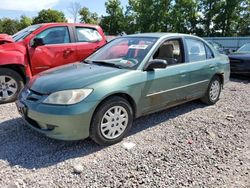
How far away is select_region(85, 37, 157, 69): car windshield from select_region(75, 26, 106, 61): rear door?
1672 mm

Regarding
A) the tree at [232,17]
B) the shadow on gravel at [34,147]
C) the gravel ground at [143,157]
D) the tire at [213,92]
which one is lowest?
the gravel ground at [143,157]

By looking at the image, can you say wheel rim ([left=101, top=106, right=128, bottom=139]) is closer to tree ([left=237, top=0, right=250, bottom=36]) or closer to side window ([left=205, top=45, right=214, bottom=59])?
side window ([left=205, top=45, right=214, bottom=59])

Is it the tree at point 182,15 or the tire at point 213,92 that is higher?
the tree at point 182,15

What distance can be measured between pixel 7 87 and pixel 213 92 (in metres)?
4.23

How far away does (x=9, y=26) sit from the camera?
60.6 metres

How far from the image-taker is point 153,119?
15.4ft

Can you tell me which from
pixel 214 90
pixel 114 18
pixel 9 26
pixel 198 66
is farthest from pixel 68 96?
pixel 9 26

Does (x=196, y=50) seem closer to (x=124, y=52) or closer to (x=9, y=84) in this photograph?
(x=124, y=52)

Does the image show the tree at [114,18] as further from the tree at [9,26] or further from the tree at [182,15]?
the tree at [9,26]

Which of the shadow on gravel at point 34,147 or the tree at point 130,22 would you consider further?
the tree at point 130,22

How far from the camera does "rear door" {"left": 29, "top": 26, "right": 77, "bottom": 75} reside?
19.2 feet

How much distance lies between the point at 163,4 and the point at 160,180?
4101 cm

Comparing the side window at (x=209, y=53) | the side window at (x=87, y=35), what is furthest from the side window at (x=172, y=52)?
the side window at (x=87, y=35)

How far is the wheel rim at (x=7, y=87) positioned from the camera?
215 inches
